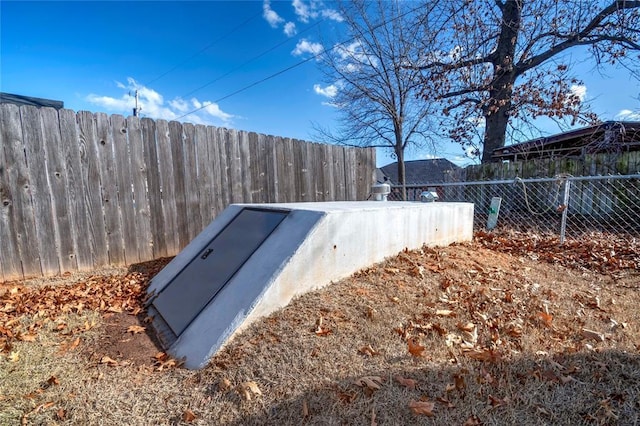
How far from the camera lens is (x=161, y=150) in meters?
4.14

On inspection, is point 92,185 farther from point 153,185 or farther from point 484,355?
point 484,355

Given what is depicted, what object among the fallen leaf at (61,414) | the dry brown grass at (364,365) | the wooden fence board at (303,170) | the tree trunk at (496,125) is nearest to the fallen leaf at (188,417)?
the dry brown grass at (364,365)

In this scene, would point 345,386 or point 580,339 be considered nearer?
point 345,386

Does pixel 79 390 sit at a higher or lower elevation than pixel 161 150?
lower

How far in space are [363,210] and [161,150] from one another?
273 centimetres

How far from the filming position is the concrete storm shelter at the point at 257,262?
234 cm

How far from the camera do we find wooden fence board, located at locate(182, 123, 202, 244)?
432cm

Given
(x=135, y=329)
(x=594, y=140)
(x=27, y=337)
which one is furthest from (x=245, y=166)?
(x=594, y=140)

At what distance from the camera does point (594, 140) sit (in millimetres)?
8898

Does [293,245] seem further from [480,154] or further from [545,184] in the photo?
[480,154]

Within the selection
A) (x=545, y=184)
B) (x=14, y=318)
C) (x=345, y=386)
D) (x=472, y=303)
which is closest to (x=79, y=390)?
(x=14, y=318)

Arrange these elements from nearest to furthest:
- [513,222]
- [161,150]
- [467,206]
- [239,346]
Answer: [239,346] → [161,150] → [467,206] → [513,222]

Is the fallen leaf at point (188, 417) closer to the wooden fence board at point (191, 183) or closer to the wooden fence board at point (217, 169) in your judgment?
the wooden fence board at point (191, 183)

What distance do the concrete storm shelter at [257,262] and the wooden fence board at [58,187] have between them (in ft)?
3.47
